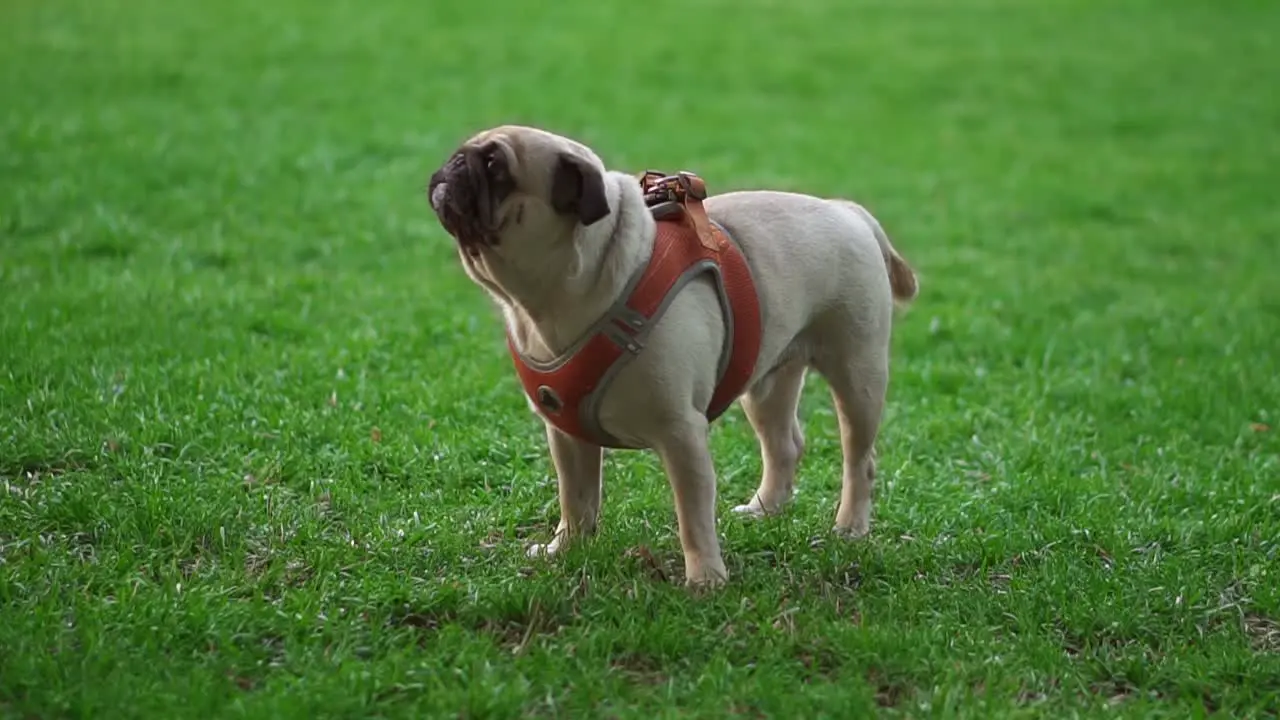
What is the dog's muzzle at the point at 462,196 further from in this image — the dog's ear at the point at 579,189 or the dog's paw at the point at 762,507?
the dog's paw at the point at 762,507

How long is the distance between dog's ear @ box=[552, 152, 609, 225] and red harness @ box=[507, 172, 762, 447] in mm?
354

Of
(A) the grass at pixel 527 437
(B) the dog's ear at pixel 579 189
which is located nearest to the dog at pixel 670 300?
(B) the dog's ear at pixel 579 189

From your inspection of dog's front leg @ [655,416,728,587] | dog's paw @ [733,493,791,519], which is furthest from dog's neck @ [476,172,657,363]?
dog's paw @ [733,493,791,519]

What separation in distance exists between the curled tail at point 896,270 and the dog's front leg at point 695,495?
1.20 m

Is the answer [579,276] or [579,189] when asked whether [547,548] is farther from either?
[579,189]

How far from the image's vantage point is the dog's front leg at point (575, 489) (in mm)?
5090

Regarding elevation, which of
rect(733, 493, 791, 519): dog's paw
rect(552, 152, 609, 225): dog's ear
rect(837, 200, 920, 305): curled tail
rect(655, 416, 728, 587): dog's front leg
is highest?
rect(552, 152, 609, 225): dog's ear

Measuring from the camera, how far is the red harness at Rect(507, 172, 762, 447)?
4.54 m

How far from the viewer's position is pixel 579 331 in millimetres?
4559

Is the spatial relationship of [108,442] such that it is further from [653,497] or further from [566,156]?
[566,156]

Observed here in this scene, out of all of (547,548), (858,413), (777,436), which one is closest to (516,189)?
(547,548)

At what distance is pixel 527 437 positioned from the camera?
21.5 ft

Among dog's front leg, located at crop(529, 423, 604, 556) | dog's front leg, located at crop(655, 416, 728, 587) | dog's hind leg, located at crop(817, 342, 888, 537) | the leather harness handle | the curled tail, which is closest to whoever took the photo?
dog's front leg, located at crop(655, 416, 728, 587)

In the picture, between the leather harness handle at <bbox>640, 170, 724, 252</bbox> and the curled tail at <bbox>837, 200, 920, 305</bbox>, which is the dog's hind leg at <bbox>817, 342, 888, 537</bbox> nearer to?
the curled tail at <bbox>837, 200, 920, 305</bbox>
